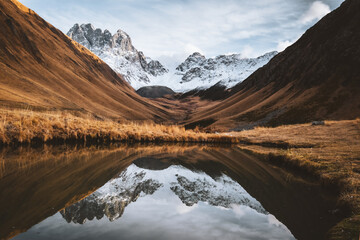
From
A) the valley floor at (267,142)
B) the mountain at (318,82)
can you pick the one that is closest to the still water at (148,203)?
the valley floor at (267,142)

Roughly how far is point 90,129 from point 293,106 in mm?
74118

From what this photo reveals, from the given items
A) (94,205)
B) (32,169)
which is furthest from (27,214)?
(32,169)

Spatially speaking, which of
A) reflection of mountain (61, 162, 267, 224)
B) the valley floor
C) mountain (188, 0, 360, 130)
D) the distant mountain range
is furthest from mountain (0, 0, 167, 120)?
mountain (188, 0, 360, 130)

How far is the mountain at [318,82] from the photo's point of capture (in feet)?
248

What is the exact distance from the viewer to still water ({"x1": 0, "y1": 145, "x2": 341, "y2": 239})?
6.20 m

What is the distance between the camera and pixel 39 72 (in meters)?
93.3

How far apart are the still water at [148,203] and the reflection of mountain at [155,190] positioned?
3 centimetres

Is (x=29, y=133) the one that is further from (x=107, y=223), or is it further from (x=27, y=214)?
(x=107, y=223)

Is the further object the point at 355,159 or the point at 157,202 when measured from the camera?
the point at 355,159

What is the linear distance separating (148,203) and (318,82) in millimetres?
96318

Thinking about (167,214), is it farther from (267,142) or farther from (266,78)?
(266,78)

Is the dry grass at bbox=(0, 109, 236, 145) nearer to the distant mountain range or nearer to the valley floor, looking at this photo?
the valley floor

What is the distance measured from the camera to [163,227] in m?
6.52

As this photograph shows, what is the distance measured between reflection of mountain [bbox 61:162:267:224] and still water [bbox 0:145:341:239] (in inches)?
1.2
